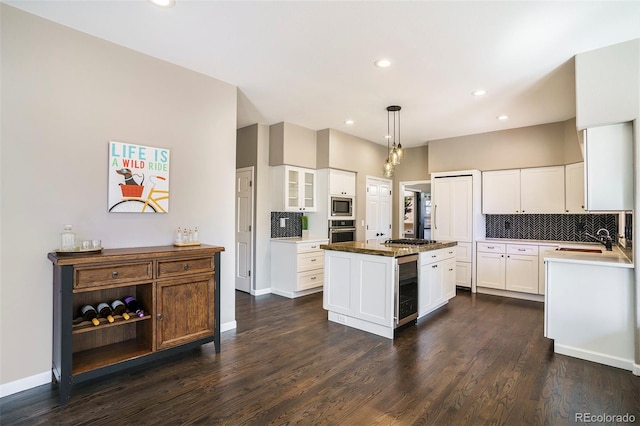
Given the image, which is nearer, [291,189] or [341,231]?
[291,189]

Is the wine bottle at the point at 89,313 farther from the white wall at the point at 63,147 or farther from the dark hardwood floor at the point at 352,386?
the dark hardwood floor at the point at 352,386

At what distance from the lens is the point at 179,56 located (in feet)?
10.0

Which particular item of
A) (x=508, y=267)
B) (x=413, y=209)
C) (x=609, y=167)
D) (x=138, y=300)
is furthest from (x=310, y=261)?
(x=609, y=167)

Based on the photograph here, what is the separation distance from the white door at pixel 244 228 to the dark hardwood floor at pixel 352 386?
1.84 metres

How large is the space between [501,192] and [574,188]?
3.22 ft

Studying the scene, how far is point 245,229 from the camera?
539 centimetres

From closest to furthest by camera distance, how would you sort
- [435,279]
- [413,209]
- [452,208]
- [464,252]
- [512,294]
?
[435,279] < [512,294] < [464,252] < [452,208] < [413,209]

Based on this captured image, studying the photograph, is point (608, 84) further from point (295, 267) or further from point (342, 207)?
point (295, 267)

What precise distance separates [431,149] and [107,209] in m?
5.43

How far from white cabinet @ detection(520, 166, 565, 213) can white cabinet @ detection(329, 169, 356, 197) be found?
2809mm

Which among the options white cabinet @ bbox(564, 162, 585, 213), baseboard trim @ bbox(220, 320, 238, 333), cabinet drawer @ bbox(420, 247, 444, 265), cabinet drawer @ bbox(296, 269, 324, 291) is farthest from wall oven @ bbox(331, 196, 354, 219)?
white cabinet @ bbox(564, 162, 585, 213)

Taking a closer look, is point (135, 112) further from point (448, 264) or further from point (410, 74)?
point (448, 264)

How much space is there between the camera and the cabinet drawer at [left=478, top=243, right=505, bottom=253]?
5309mm

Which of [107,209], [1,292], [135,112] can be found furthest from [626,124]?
[1,292]
